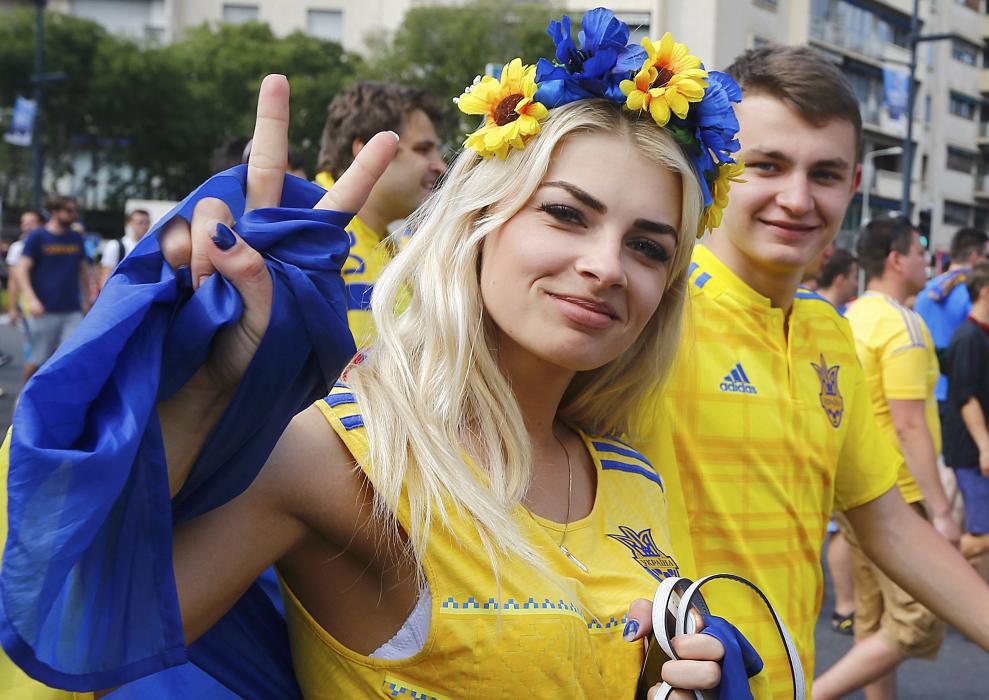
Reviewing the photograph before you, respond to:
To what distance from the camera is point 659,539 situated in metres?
1.97

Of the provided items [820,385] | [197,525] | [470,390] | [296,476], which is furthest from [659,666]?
[820,385]

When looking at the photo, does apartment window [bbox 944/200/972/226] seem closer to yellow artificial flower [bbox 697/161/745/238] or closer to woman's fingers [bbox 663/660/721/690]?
yellow artificial flower [bbox 697/161/745/238]

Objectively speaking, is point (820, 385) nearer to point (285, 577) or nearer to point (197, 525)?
point (285, 577)

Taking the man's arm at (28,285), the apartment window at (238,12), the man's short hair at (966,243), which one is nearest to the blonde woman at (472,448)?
the man's short hair at (966,243)

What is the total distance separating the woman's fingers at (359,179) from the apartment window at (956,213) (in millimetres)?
59094

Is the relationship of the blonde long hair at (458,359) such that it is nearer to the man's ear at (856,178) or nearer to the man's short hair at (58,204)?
the man's ear at (856,178)

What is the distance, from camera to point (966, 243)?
9.96m

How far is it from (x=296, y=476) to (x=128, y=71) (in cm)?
3780

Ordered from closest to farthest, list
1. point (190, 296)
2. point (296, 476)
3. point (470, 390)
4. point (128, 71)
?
point (190, 296)
point (296, 476)
point (470, 390)
point (128, 71)

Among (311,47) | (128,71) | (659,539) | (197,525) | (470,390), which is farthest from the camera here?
(311,47)

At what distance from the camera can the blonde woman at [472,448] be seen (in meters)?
1.40

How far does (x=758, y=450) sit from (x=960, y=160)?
6027 cm

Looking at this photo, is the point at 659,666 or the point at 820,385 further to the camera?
the point at 820,385

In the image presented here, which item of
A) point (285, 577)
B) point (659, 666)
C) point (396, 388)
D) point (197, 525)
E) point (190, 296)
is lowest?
point (659, 666)
